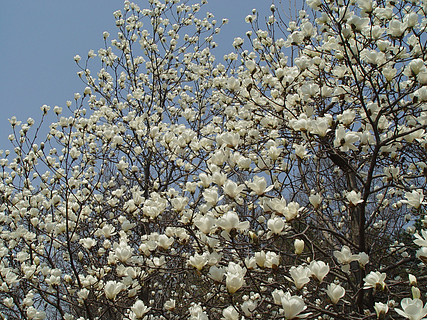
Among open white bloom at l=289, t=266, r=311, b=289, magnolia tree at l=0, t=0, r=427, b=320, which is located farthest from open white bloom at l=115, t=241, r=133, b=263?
open white bloom at l=289, t=266, r=311, b=289

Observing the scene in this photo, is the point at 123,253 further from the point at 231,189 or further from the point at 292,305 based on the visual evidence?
the point at 292,305

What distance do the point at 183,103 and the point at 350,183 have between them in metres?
3.08

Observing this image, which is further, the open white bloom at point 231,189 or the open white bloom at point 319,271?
the open white bloom at point 231,189

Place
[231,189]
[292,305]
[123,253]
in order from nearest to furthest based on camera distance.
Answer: [292,305] < [231,189] < [123,253]

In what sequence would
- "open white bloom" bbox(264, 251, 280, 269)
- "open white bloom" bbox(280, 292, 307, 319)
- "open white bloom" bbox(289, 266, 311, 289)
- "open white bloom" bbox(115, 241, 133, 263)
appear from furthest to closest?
"open white bloom" bbox(115, 241, 133, 263) < "open white bloom" bbox(264, 251, 280, 269) < "open white bloom" bbox(289, 266, 311, 289) < "open white bloom" bbox(280, 292, 307, 319)

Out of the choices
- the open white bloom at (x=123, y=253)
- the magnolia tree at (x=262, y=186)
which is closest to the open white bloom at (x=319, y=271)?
the magnolia tree at (x=262, y=186)

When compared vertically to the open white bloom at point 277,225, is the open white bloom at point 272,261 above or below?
below

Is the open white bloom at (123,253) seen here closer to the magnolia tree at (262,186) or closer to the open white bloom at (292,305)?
the magnolia tree at (262,186)

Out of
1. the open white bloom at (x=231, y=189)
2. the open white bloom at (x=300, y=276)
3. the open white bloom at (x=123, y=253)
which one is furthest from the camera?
the open white bloom at (x=123, y=253)

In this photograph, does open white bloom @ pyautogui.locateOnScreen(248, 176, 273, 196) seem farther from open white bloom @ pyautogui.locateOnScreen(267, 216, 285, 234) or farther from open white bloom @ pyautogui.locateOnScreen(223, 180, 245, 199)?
open white bloom @ pyautogui.locateOnScreen(267, 216, 285, 234)

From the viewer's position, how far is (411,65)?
6.42 feet

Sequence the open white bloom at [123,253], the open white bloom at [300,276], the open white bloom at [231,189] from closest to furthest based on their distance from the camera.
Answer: the open white bloom at [300,276] < the open white bloom at [231,189] < the open white bloom at [123,253]

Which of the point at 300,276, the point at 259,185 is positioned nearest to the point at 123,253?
the point at 259,185

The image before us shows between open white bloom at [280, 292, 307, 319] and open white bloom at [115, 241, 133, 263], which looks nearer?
open white bloom at [280, 292, 307, 319]
